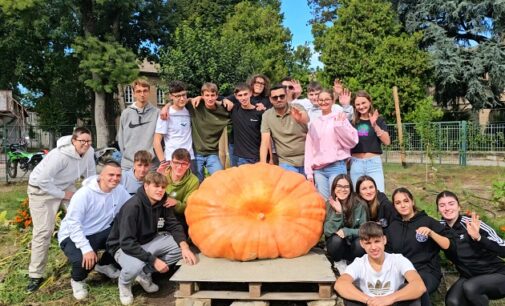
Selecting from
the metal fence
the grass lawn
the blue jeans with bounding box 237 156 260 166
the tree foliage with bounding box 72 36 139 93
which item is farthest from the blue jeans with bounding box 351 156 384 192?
the tree foliage with bounding box 72 36 139 93

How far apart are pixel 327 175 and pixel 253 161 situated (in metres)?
0.91

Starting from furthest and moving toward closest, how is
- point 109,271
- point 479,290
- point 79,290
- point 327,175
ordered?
1. point 327,175
2. point 109,271
3. point 79,290
4. point 479,290

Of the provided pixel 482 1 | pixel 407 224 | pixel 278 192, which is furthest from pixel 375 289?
pixel 482 1

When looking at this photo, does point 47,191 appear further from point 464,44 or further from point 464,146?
point 464,44

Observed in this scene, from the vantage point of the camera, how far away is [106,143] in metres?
19.8

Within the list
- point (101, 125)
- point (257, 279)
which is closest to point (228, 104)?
point (257, 279)

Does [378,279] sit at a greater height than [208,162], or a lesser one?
lesser

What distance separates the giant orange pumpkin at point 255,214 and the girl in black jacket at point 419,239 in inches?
26.9

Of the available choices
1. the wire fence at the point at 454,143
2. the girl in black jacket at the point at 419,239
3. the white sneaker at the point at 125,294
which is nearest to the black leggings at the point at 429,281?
the girl in black jacket at the point at 419,239

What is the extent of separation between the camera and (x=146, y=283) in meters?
3.95

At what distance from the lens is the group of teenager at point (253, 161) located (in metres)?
3.29

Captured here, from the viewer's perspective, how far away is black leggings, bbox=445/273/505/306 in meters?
3.23

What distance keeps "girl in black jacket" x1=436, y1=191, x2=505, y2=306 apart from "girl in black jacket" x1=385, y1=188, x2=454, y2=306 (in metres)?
0.11

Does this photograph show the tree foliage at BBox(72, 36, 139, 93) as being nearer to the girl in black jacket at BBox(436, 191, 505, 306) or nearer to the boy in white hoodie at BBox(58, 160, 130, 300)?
the boy in white hoodie at BBox(58, 160, 130, 300)
